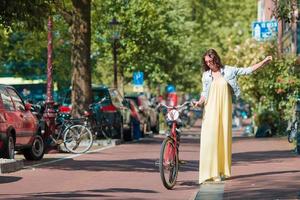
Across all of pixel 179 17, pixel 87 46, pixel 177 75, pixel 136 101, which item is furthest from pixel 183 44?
pixel 87 46

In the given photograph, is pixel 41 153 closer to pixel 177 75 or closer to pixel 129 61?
pixel 129 61

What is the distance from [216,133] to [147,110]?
949 inches

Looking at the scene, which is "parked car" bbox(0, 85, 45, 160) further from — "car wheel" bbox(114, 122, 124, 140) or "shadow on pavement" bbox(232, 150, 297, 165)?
"car wheel" bbox(114, 122, 124, 140)

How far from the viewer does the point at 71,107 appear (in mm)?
26438

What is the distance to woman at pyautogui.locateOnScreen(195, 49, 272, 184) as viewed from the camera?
12094mm

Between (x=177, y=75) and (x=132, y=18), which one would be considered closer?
(x=132, y=18)

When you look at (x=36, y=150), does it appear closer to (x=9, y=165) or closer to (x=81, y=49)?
(x=9, y=165)

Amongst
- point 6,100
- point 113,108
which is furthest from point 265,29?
point 6,100

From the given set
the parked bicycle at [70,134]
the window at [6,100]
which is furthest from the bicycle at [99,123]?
the window at [6,100]

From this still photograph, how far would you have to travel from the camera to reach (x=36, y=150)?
18.1 m

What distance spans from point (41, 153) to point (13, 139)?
2.07 m

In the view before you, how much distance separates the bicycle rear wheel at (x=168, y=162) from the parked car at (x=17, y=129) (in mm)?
4498

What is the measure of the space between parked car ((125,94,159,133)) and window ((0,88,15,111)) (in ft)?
52.5

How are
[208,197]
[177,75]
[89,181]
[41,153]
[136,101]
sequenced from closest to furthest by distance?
[208,197], [89,181], [41,153], [136,101], [177,75]
